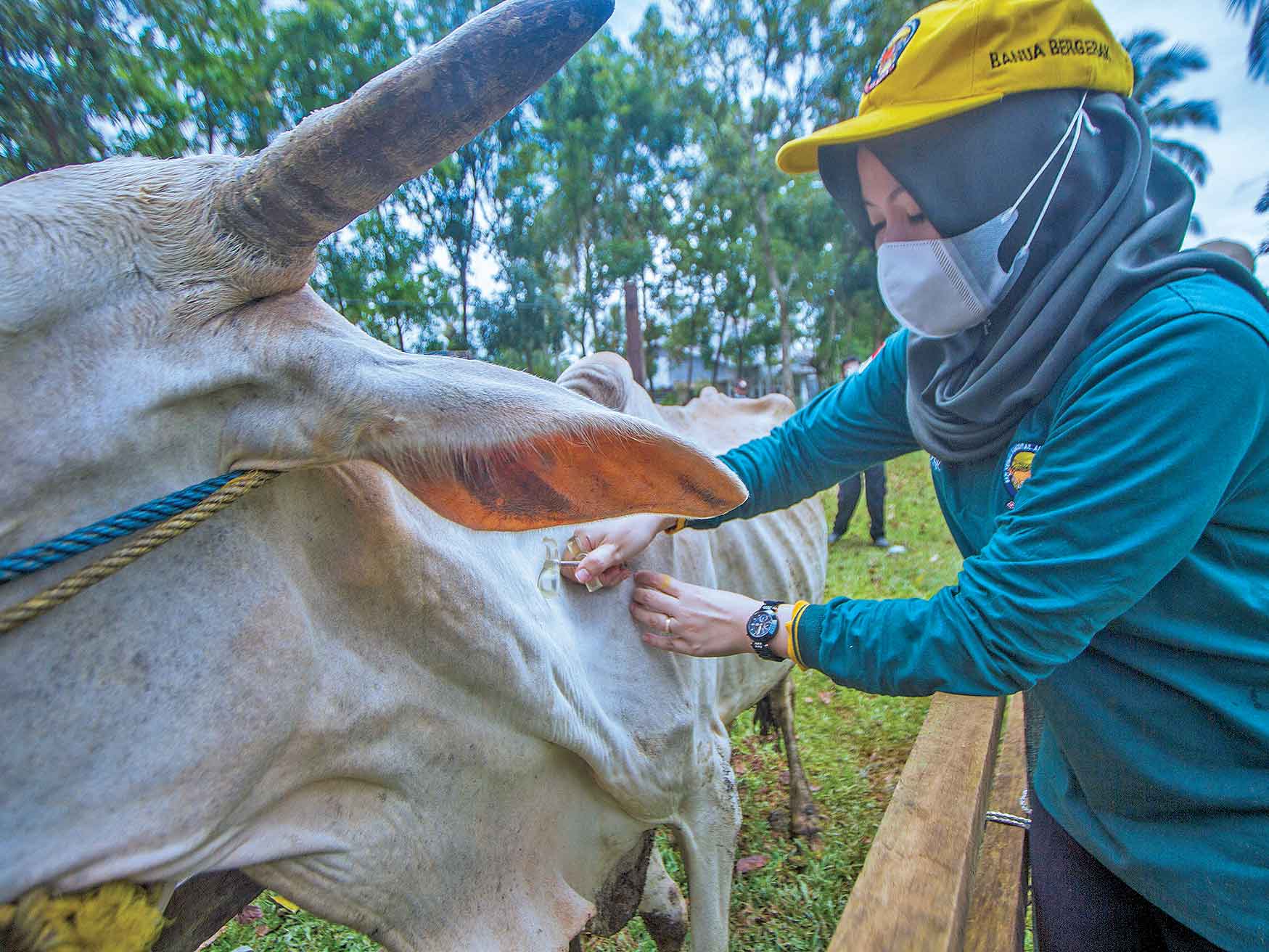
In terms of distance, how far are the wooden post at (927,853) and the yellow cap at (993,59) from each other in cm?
169

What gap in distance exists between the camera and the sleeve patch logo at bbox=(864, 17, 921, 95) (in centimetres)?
161

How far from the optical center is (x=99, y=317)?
40.6 inches

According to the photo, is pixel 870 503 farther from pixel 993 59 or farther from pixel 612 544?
pixel 993 59

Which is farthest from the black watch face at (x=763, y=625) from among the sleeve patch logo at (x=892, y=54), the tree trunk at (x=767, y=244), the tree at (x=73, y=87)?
the tree trunk at (x=767, y=244)

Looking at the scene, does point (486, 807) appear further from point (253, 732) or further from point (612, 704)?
point (253, 732)

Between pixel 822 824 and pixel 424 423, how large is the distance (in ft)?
11.9

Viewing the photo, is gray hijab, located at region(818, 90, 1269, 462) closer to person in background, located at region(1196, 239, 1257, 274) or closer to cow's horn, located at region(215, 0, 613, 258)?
person in background, located at region(1196, 239, 1257, 274)

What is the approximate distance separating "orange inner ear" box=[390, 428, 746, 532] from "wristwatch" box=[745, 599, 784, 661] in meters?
0.36

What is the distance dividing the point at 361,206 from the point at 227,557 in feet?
1.79

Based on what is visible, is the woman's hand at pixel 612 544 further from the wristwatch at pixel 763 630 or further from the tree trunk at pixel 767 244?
the tree trunk at pixel 767 244

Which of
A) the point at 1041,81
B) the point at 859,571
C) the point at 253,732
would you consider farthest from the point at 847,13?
the point at 253,732

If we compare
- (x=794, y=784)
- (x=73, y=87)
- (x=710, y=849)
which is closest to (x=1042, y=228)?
(x=710, y=849)

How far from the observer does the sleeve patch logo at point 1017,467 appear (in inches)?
58.9

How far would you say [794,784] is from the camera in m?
3.95
